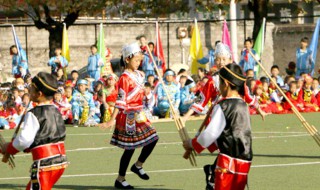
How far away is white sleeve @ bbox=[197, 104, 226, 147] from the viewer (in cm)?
857

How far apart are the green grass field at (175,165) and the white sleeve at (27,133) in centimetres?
292

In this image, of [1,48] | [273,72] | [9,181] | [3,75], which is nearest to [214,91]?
[9,181]

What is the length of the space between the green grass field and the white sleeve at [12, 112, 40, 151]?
2920 mm

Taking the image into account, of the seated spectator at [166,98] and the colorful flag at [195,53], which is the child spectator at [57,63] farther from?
the seated spectator at [166,98]

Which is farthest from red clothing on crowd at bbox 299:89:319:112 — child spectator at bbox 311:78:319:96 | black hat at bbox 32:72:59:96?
black hat at bbox 32:72:59:96

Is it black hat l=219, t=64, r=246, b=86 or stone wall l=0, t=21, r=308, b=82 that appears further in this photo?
stone wall l=0, t=21, r=308, b=82

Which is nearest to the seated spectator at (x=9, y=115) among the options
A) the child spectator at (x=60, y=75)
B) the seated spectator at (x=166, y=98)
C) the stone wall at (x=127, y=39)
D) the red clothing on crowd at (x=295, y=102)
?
the child spectator at (x=60, y=75)

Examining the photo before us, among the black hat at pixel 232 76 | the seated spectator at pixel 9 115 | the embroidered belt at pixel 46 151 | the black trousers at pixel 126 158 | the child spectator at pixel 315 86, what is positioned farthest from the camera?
the child spectator at pixel 315 86

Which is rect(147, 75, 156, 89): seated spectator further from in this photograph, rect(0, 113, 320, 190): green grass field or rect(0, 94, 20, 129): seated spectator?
rect(0, 113, 320, 190): green grass field

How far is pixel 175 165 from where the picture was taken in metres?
13.9

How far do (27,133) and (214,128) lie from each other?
172cm

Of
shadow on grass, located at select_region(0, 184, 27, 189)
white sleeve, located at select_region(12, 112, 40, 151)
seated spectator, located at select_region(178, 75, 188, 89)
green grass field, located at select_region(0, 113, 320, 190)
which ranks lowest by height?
green grass field, located at select_region(0, 113, 320, 190)

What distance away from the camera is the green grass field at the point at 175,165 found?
12094 millimetres

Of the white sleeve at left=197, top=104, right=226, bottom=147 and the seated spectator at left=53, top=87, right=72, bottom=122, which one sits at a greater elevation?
the white sleeve at left=197, top=104, right=226, bottom=147
